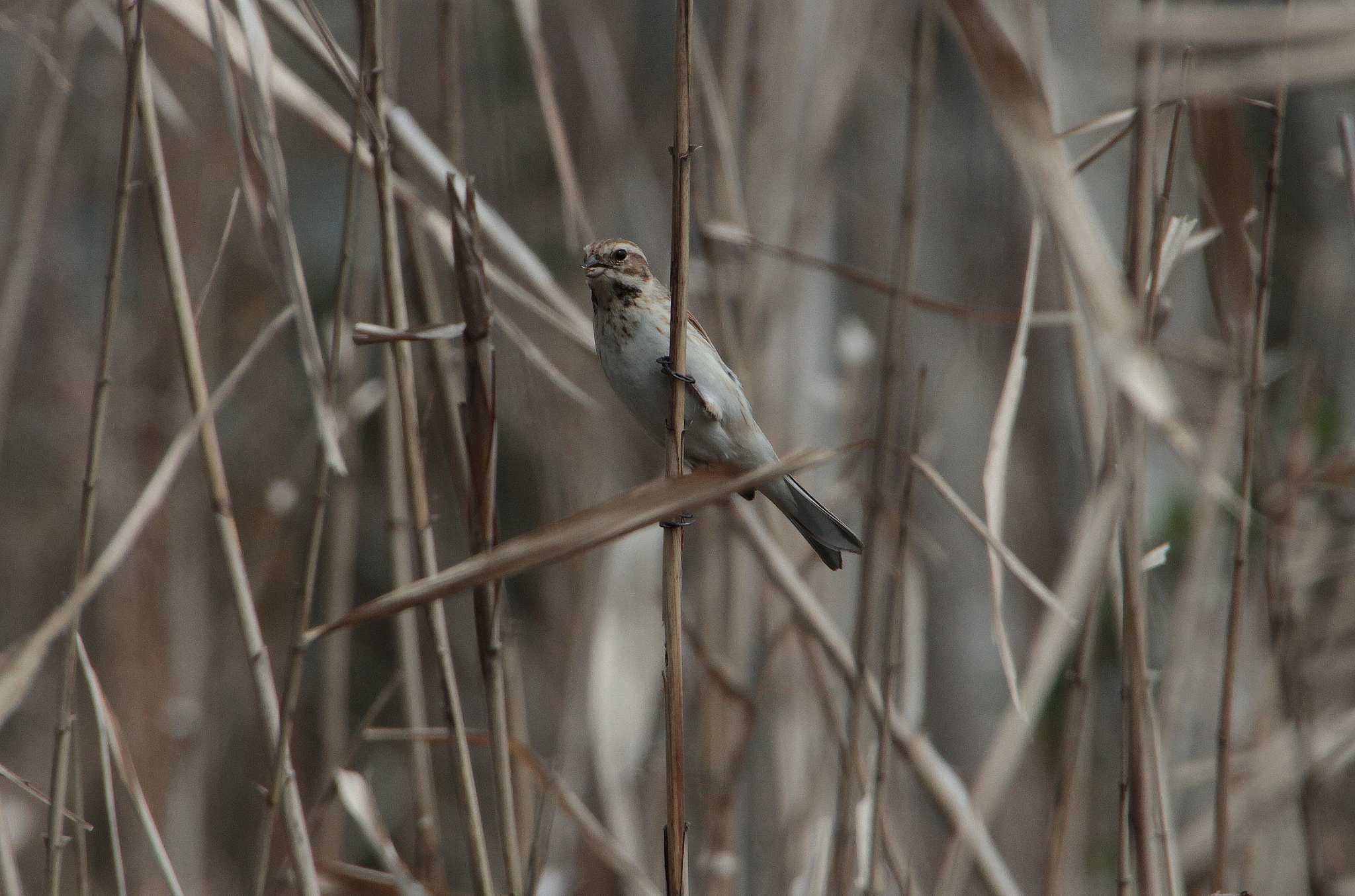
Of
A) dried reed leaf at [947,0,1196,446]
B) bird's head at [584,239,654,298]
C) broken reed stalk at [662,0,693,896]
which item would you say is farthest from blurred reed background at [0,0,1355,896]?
broken reed stalk at [662,0,693,896]

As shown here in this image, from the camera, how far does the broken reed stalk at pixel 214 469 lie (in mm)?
1357

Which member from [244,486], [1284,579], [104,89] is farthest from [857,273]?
Answer: [104,89]

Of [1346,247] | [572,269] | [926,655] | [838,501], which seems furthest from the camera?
[926,655]

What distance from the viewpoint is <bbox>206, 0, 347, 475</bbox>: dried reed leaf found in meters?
1.26

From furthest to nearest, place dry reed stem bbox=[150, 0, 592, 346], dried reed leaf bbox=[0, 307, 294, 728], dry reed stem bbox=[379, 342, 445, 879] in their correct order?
dry reed stem bbox=[379, 342, 445, 879] < dry reed stem bbox=[150, 0, 592, 346] < dried reed leaf bbox=[0, 307, 294, 728]

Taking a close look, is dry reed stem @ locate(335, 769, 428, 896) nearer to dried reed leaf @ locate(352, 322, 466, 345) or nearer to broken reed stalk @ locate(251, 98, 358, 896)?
broken reed stalk @ locate(251, 98, 358, 896)

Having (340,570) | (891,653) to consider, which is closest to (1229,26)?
(891,653)

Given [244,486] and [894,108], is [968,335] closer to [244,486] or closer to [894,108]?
[894,108]

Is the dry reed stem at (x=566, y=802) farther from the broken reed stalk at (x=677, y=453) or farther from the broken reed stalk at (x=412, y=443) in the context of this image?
the broken reed stalk at (x=677, y=453)

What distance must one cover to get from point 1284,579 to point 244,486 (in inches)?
112

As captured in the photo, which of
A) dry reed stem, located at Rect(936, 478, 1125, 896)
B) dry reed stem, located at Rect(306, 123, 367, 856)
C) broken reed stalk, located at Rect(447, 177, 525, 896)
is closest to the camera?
broken reed stalk, located at Rect(447, 177, 525, 896)

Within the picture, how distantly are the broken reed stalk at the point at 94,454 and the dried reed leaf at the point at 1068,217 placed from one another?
98 centimetres

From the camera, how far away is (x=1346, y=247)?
4.01 m

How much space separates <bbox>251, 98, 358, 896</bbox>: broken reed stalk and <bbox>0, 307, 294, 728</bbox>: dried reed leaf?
92 millimetres
